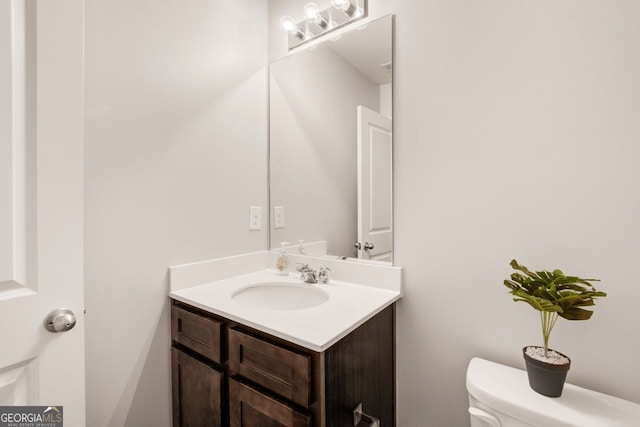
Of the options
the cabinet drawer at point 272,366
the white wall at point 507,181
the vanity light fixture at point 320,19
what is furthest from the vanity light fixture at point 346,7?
the cabinet drawer at point 272,366

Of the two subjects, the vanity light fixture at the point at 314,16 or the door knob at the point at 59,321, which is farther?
the vanity light fixture at the point at 314,16

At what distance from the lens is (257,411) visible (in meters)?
0.95

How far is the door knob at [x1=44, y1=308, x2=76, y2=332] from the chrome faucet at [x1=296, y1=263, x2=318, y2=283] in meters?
0.86

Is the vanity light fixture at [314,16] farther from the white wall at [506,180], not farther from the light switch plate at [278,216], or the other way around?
the light switch plate at [278,216]

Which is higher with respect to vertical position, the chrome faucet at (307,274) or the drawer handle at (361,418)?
the chrome faucet at (307,274)

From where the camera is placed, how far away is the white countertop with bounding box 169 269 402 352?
88 cm

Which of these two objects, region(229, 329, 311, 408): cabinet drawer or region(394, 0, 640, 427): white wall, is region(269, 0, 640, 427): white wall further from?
region(229, 329, 311, 408): cabinet drawer

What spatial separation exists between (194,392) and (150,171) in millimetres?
888

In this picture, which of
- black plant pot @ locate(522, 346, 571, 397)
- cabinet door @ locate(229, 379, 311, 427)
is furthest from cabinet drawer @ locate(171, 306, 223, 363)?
black plant pot @ locate(522, 346, 571, 397)

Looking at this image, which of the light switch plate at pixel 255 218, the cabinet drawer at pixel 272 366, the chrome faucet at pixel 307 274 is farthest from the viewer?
the light switch plate at pixel 255 218

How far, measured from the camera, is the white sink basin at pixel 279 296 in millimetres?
1355

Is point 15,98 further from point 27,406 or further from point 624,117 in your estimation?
point 624,117

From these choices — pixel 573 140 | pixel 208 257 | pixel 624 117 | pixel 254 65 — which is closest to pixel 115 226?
pixel 208 257

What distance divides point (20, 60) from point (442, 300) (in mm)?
1478
